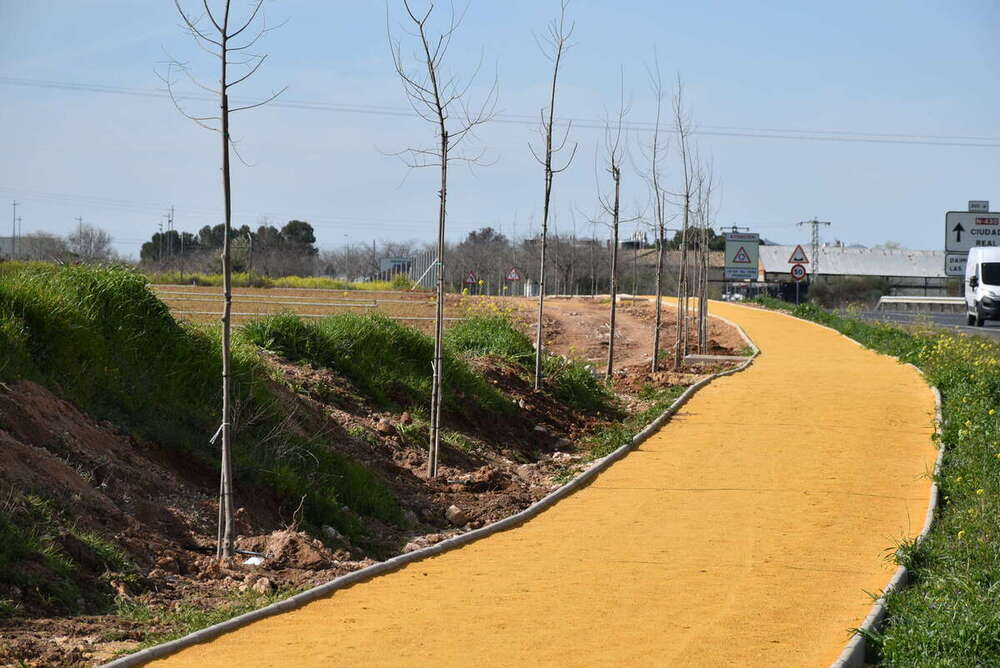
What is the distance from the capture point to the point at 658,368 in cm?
2488

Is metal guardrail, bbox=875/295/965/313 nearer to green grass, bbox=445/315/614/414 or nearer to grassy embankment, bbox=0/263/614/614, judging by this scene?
green grass, bbox=445/315/614/414

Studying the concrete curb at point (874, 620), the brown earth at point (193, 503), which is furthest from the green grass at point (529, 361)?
the concrete curb at point (874, 620)

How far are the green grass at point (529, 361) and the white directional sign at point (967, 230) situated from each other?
335 inches

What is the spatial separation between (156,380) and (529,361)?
10678 mm

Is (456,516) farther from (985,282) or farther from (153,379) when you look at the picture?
(985,282)

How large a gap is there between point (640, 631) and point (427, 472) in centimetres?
645

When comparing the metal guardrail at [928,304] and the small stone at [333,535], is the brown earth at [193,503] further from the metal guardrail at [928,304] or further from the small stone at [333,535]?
the metal guardrail at [928,304]

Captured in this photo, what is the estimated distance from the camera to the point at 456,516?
12344mm

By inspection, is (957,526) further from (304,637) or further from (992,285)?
(992,285)

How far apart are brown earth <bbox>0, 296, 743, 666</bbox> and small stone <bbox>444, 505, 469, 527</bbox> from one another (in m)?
0.02

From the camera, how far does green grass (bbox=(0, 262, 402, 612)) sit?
1128 cm

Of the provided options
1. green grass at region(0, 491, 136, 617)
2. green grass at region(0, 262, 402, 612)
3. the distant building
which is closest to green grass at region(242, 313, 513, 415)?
green grass at region(0, 262, 402, 612)

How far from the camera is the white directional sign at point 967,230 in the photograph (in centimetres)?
2433

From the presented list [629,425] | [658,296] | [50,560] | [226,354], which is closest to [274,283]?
[658,296]
